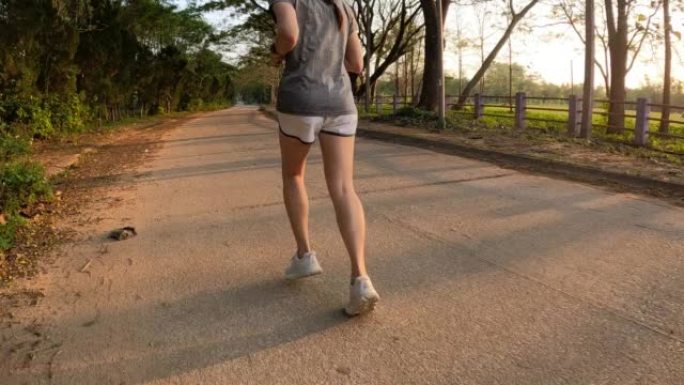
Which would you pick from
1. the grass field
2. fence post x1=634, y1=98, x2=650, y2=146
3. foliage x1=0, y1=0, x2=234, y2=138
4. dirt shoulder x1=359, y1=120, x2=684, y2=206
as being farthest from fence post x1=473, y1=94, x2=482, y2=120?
foliage x1=0, y1=0, x2=234, y2=138

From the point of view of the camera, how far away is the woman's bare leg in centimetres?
283

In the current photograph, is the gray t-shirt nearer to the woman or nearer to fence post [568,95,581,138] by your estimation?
the woman

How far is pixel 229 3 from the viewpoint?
32312 mm

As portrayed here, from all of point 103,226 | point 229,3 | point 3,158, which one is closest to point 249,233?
point 103,226

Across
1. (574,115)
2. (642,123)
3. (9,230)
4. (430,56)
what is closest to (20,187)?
(9,230)

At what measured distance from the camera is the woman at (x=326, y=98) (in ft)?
8.99

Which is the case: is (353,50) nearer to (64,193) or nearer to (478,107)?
(64,193)

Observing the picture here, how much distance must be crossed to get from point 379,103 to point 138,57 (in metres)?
11.5

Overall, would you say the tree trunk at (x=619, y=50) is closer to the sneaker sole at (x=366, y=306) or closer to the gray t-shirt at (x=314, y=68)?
the gray t-shirt at (x=314, y=68)

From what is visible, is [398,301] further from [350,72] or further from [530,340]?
[350,72]

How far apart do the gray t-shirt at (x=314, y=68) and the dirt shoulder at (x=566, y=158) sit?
13.8 feet

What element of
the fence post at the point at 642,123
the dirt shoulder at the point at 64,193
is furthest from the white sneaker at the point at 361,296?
the fence post at the point at 642,123

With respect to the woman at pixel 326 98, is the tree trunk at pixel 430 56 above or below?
above

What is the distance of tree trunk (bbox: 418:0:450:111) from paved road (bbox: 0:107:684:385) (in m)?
11.3
